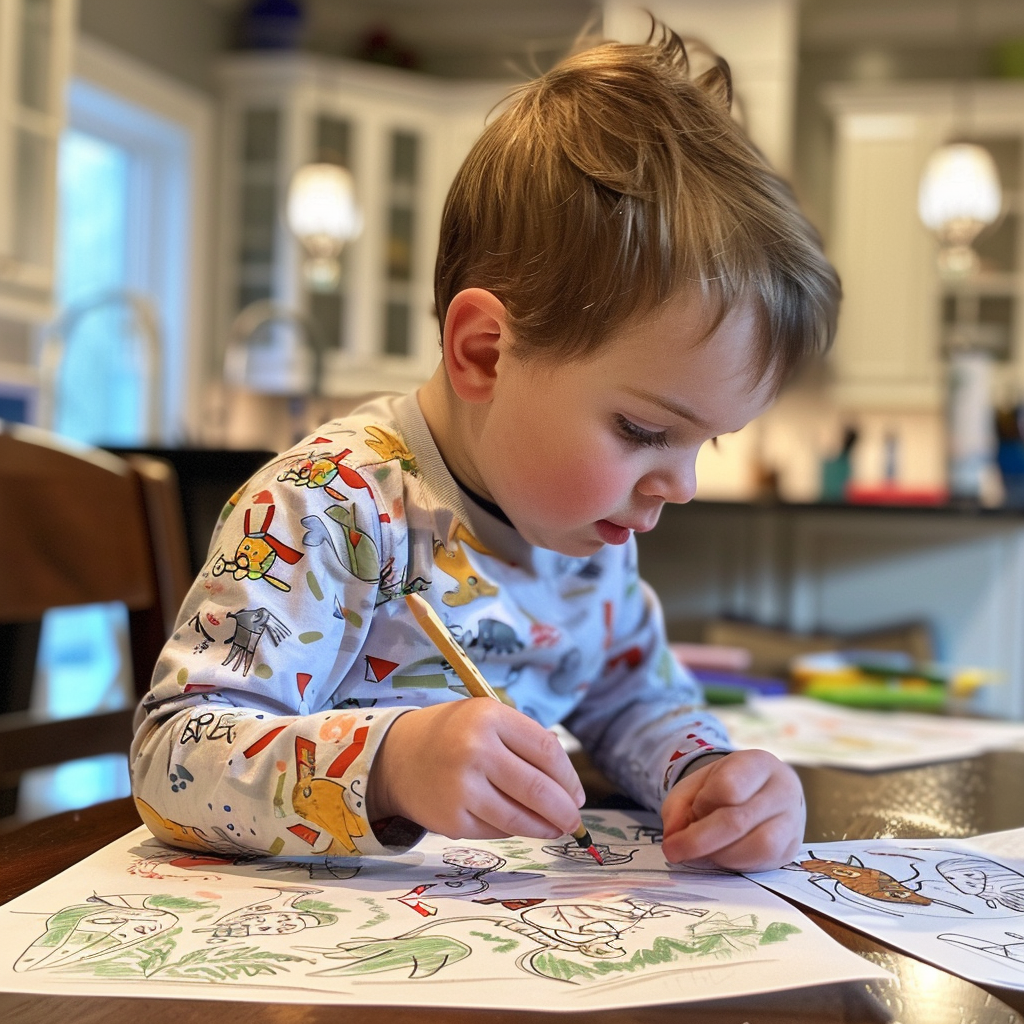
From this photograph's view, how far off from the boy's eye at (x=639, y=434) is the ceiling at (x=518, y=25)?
471 centimetres

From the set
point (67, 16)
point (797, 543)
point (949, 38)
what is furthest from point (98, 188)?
point (949, 38)

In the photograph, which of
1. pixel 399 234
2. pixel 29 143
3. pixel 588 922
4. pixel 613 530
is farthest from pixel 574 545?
pixel 399 234

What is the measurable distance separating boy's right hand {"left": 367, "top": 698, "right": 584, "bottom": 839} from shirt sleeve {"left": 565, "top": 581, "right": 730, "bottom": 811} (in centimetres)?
16

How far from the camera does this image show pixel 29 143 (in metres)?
3.20

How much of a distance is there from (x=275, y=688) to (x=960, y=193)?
10.8 ft

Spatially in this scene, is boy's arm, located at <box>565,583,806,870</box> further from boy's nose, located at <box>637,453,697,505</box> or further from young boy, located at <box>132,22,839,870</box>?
boy's nose, located at <box>637,453,697,505</box>

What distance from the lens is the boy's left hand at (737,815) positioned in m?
0.52

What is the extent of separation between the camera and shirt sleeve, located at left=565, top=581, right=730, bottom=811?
658 millimetres

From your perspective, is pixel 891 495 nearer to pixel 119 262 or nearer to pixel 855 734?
pixel 855 734

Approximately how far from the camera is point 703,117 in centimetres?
62

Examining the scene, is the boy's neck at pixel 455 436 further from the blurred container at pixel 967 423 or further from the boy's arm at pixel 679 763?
the blurred container at pixel 967 423

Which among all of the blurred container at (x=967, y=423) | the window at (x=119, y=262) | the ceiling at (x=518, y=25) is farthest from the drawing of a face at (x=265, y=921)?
the ceiling at (x=518, y=25)

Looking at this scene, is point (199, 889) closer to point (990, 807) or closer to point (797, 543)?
point (990, 807)

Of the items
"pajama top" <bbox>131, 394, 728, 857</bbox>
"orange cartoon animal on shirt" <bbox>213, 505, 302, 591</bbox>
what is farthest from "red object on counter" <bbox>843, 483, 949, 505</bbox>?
"orange cartoon animal on shirt" <bbox>213, 505, 302, 591</bbox>
